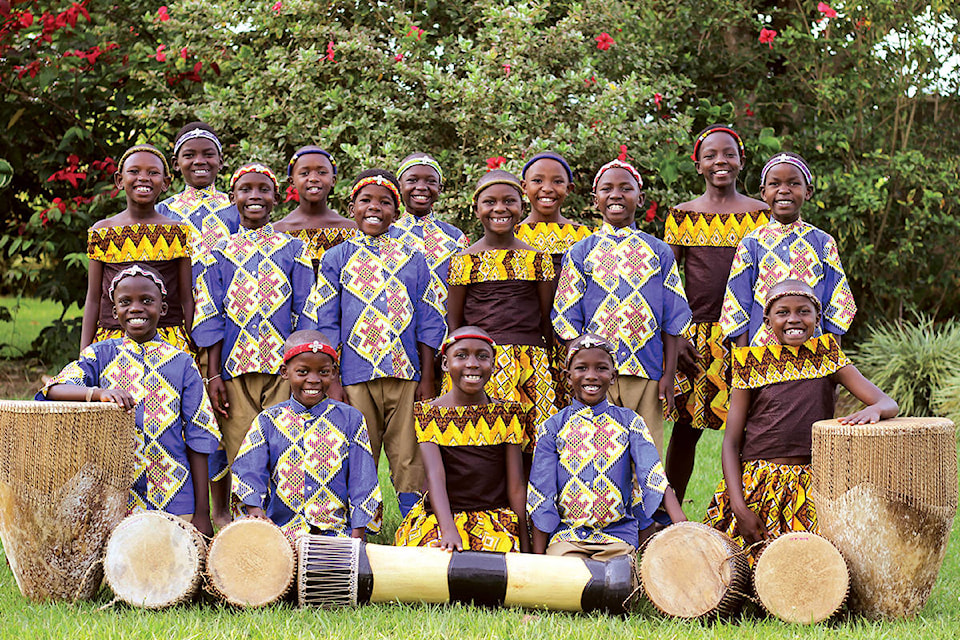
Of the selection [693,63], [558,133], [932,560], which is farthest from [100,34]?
[932,560]

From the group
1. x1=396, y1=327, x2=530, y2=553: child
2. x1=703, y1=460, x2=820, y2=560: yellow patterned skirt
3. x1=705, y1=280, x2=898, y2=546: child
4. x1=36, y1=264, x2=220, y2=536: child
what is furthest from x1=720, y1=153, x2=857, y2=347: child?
x1=36, y1=264, x2=220, y2=536: child

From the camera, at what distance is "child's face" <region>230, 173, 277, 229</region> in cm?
577

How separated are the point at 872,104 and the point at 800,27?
1103 millimetres

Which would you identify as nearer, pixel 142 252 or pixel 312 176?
pixel 142 252

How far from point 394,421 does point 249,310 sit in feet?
3.12

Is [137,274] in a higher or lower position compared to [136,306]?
higher

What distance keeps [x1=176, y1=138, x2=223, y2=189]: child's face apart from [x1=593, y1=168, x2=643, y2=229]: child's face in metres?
2.27

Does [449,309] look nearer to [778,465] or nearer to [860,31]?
[778,465]

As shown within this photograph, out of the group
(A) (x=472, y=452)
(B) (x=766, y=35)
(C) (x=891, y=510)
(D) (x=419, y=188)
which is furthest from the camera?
(B) (x=766, y=35)

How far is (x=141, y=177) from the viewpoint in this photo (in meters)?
5.64

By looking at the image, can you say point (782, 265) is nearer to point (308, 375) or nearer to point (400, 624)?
point (308, 375)

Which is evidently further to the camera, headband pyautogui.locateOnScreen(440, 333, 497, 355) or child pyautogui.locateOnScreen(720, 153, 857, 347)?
child pyautogui.locateOnScreen(720, 153, 857, 347)

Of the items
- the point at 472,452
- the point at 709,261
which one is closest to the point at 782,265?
the point at 709,261

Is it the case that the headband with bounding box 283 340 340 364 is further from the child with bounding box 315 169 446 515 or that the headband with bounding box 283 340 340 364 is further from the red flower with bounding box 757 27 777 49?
the red flower with bounding box 757 27 777 49
